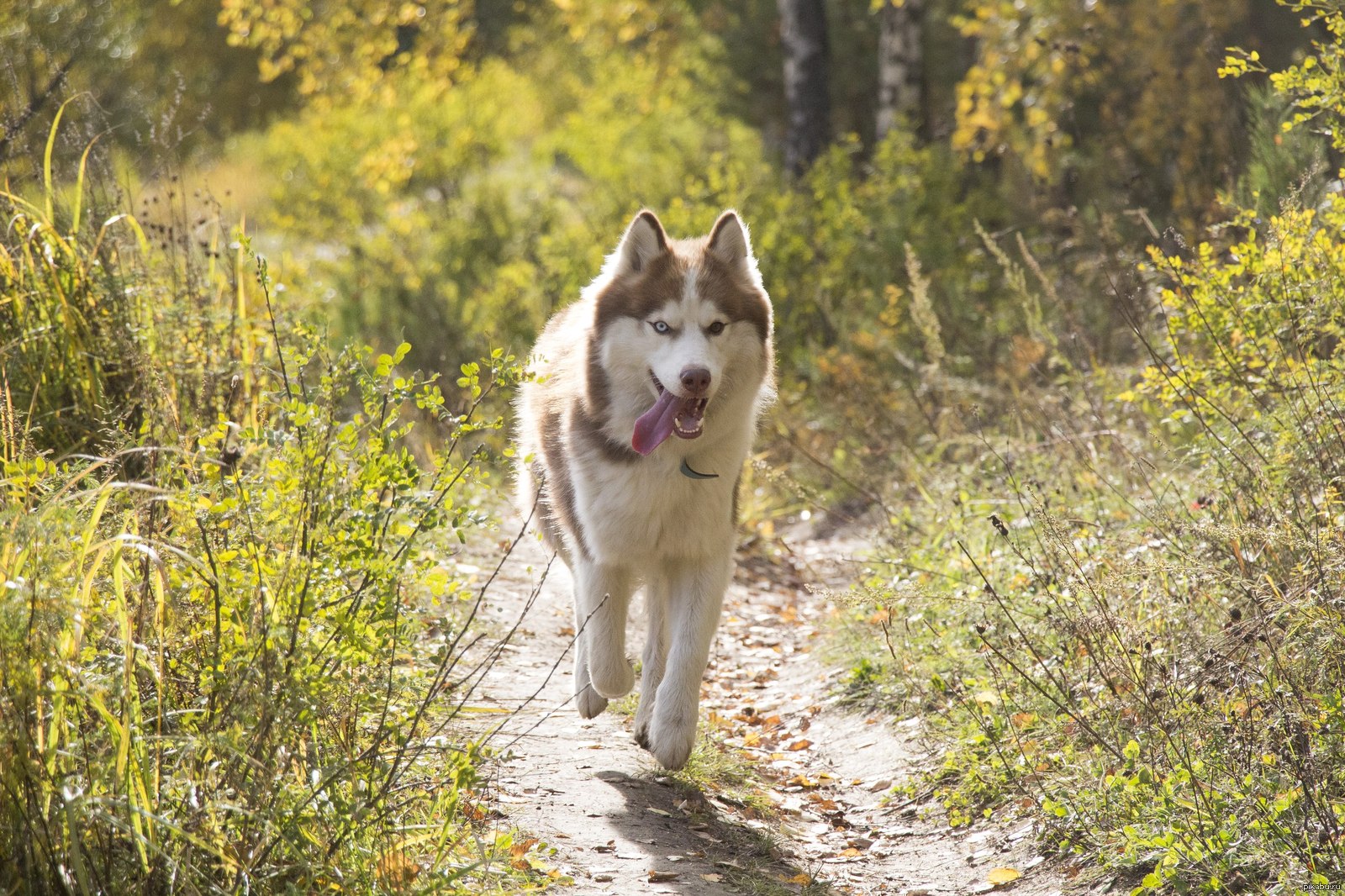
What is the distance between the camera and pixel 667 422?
13.2 feet

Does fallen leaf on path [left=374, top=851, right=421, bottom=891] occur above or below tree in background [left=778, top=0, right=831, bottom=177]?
below

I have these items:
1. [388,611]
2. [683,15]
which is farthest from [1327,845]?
[683,15]

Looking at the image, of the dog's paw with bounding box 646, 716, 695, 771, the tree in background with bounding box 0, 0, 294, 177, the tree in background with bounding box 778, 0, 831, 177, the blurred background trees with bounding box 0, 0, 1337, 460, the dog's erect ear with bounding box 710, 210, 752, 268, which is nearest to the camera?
the dog's paw with bounding box 646, 716, 695, 771

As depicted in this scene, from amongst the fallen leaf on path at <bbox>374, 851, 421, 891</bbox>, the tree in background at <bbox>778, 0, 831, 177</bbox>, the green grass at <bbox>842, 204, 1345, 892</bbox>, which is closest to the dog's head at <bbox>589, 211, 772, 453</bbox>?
the green grass at <bbox>842, 204, 1345, 892</bbox>

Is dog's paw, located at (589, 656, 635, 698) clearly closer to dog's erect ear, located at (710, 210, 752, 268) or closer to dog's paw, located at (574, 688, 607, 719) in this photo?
dog's paw, located at (574, 688, 607, 719)

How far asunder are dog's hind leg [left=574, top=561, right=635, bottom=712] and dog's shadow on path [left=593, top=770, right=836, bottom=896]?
0.30 m

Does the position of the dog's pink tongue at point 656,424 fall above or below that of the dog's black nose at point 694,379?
below

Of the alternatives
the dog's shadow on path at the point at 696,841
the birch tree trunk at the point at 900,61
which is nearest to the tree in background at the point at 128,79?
the dog's shadow on path at the point at 696,841

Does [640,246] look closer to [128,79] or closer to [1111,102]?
[1111,102]

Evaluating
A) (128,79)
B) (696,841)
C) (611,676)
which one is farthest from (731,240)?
(128,79)

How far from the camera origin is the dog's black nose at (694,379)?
3920 mm

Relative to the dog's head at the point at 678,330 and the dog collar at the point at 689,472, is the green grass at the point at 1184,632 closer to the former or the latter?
the dog collar at the point at 689,472

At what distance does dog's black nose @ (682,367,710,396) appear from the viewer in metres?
3.92

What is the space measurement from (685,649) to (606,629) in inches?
11.2
